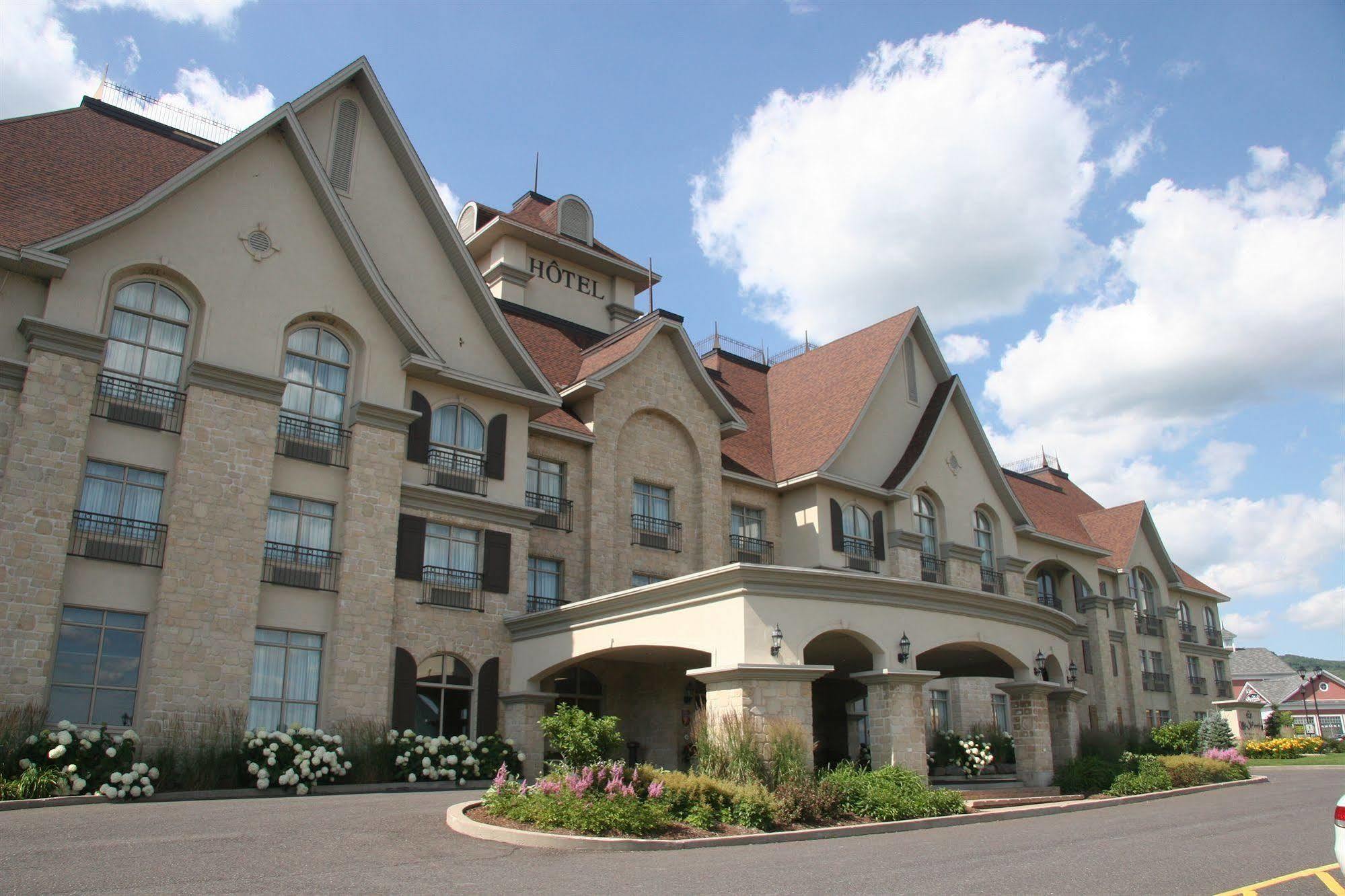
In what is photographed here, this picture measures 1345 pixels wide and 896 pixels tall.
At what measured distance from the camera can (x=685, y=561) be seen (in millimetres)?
30344

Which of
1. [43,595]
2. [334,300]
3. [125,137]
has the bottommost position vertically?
[43,595]

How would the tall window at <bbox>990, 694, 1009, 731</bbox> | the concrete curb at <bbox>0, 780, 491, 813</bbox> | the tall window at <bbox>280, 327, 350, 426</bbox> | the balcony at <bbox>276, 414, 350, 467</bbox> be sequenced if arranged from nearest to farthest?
1. the concrete curb at <bbox>0, 780, 491, 813</bbox>
2. the balcony at <bbox>276, 414, 350, 467</bbox>
3. the tall window at <bbox>280, 327, 350, 426</bbox>
4. the tall window at <bbox>990, 694, 1009, 731</bbox>

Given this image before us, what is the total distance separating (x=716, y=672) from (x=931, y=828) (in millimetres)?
4523

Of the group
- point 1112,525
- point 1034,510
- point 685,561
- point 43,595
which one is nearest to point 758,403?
point 685,561

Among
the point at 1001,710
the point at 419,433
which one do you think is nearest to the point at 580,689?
the point at 419,433

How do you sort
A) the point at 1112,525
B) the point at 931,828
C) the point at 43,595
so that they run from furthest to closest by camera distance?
the point at 1112,525 < the point at 43,595 < the point at 931,828

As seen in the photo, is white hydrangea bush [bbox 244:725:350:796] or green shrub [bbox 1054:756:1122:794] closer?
white hydrangea bush [bbox 244:725:350:796]

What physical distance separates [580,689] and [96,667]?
37.7ft

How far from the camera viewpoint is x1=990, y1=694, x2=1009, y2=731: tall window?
37.5m

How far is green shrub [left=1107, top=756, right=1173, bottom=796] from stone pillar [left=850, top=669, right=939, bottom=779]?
20.6 feet

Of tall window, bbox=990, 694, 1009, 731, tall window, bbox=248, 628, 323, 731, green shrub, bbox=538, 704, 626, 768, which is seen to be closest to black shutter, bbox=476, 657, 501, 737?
tall window, bbox=248, 628, 323, 731

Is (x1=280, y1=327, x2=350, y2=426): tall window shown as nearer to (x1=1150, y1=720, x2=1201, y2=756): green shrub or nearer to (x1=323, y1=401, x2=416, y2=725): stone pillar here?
(x1=323, y1=401, x2=416, y2=725): stone pillar

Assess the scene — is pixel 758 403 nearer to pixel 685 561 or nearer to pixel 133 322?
pixel 685 561

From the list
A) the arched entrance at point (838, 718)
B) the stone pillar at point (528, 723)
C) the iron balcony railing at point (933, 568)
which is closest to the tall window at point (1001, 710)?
the iron balcony railing at point (933, 568)
